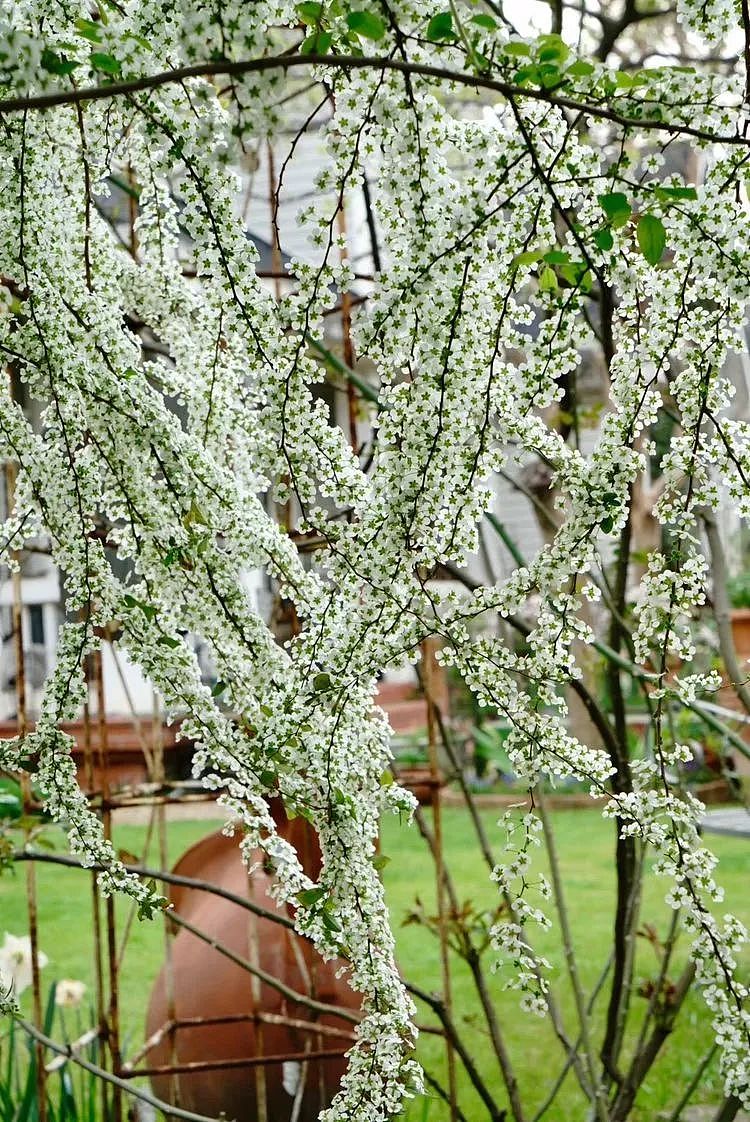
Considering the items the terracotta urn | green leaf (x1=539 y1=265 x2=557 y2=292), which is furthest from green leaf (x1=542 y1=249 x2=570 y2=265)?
the terracotta urn

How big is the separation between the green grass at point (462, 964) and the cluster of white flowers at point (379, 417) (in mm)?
1222

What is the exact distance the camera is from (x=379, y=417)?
1.35 m

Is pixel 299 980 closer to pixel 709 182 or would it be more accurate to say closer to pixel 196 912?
pixel 196 912

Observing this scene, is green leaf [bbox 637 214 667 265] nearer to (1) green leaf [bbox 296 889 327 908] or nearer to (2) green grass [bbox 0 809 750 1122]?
(1) green leaf [bbox 296 889 327 908]

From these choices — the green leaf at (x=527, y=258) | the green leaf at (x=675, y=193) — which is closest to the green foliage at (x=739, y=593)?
the green leaf at (x=527, y=258)

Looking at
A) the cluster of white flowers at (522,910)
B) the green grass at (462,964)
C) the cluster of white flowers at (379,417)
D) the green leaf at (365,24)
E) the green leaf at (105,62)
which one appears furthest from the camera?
the green grass at (462,964)

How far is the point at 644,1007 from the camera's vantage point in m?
4.44

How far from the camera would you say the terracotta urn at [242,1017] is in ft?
8.30

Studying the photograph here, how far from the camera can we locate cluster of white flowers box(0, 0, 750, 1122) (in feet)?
3.88

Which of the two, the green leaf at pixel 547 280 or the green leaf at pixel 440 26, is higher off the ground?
the green leaf at pixel 440 26

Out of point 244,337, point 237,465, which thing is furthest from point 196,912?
point 244,337

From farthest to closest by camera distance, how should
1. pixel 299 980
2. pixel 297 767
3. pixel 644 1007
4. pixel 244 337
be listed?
pixel 644 1007 → pixel 299 980 → pixel 297 767 → pixel 244 337

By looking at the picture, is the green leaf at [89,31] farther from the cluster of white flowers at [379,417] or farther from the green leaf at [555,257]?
the green leaf at [555,257]

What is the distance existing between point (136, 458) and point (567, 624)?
1.82 ft
